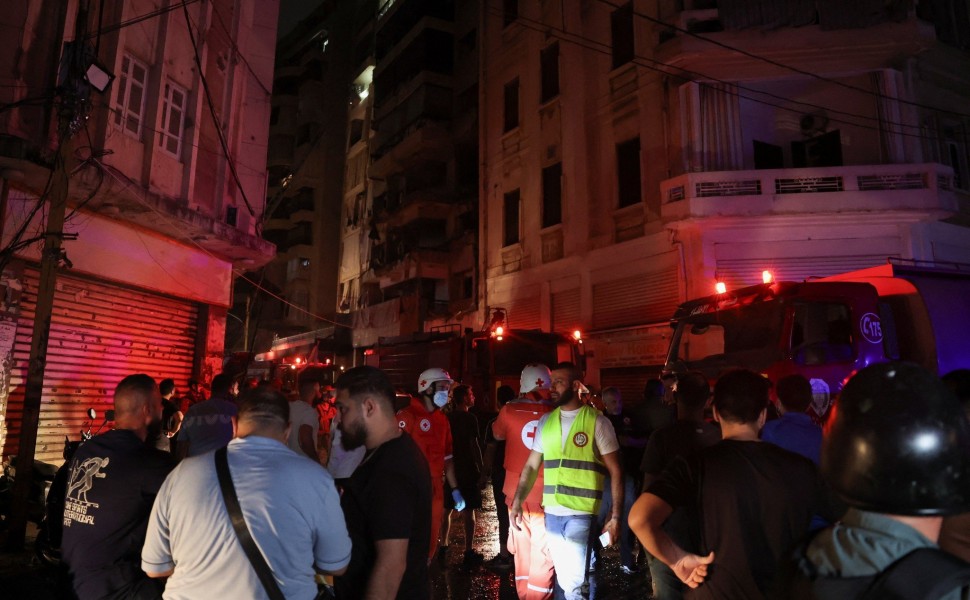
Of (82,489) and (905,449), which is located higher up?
(905,449)

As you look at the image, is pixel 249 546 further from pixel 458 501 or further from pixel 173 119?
pixel 173 119

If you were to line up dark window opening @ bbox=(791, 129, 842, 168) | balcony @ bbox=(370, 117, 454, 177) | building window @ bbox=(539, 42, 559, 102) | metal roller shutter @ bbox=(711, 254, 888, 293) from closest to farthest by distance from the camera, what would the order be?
metal roller shutter @ bbox=(711, 254, 888, 293)
dark window opening @ bbox=(791, 129, 842, 168)
building window @ bbox=(539, 42, 559, 102)
balcony @ bbox=(370, 117, 454, 177)

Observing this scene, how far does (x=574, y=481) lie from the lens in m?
4.41

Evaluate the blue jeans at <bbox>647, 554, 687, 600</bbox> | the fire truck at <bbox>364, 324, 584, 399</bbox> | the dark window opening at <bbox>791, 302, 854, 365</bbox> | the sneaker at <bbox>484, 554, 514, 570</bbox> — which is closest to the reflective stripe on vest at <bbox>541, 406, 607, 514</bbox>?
the blue jeans at <bbox>647, 554, 687, 600</bbox>

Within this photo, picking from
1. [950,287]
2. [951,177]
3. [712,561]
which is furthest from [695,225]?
[712,561]

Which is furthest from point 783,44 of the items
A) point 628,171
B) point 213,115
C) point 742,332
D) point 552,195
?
point 213,115

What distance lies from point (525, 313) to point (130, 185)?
12466 millimetres

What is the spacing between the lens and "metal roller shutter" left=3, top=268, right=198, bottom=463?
8.95m

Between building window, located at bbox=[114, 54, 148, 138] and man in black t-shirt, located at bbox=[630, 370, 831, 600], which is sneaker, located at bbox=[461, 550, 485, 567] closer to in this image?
man in black t-shirt, located at bbox=[630, 370, 831, 600]

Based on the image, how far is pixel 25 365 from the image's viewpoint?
29.3 ft

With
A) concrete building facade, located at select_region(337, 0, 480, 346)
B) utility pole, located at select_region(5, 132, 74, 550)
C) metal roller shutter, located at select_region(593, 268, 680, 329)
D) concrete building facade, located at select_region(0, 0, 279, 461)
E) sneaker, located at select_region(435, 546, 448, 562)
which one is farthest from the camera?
concrete building facade, located at select_region(337, 0, 480, 346)

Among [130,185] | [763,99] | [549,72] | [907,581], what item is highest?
[549,72]

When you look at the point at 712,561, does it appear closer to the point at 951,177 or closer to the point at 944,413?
the point at 944,413

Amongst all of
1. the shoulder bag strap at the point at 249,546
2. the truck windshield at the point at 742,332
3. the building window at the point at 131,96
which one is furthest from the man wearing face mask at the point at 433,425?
the building window at the point at 131,96
